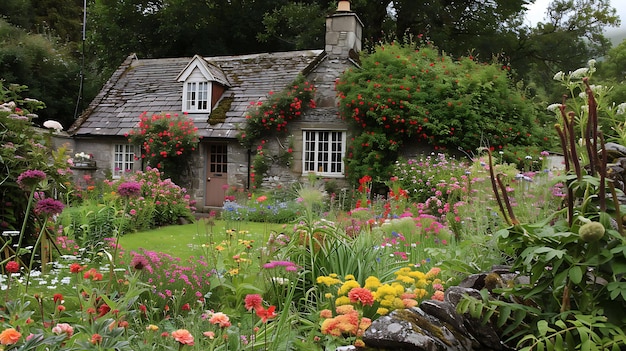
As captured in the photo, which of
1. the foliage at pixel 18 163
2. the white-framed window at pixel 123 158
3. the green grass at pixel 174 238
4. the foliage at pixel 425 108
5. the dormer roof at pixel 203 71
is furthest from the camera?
the white-framed window at pixel 123 158

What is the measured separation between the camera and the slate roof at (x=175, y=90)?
14594mm

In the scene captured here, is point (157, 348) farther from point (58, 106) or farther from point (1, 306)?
point (58, 106)

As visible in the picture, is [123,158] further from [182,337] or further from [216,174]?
[182,337]

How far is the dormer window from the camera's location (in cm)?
1473

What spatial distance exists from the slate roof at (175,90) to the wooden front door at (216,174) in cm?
79

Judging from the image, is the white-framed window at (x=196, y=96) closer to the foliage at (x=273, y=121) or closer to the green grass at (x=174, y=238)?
the foliage at (x=273, y=121)

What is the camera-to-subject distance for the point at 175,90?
16.4m

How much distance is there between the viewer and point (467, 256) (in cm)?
367

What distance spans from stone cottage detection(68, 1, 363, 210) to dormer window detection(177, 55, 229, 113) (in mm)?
30

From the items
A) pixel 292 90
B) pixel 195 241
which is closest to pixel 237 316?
pixel 195 241

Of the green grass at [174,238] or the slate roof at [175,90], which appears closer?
the green grass at [174,238]

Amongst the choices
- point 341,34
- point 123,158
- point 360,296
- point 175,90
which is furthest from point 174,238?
point 175,90

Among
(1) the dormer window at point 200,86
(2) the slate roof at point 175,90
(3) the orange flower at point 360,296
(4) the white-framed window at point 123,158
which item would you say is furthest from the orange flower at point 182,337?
(4) the white-framed window at point 123,158

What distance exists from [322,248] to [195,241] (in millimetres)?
4469
